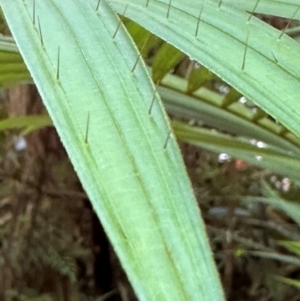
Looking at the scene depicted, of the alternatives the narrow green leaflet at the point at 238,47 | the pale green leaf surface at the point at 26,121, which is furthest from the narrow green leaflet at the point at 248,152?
the narrow green leaflet at the point at 238,47

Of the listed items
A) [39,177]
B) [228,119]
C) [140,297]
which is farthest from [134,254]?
[39,177]

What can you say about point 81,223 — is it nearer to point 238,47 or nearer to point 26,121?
point 26,121

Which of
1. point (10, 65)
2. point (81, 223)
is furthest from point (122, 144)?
point (81, 223)

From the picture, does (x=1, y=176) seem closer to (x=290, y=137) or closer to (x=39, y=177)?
(x=39, y=177)

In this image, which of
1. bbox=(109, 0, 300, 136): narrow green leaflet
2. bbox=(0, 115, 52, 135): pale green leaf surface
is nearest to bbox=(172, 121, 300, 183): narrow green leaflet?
bbox=(0, 115, 52, 135): pale green leaf surface

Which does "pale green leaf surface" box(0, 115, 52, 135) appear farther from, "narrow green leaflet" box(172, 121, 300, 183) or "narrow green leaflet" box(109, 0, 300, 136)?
"narrow green leaflet" box(109, 0, 300, 136)

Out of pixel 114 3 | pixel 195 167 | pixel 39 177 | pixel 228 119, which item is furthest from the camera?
pixel 195 167
